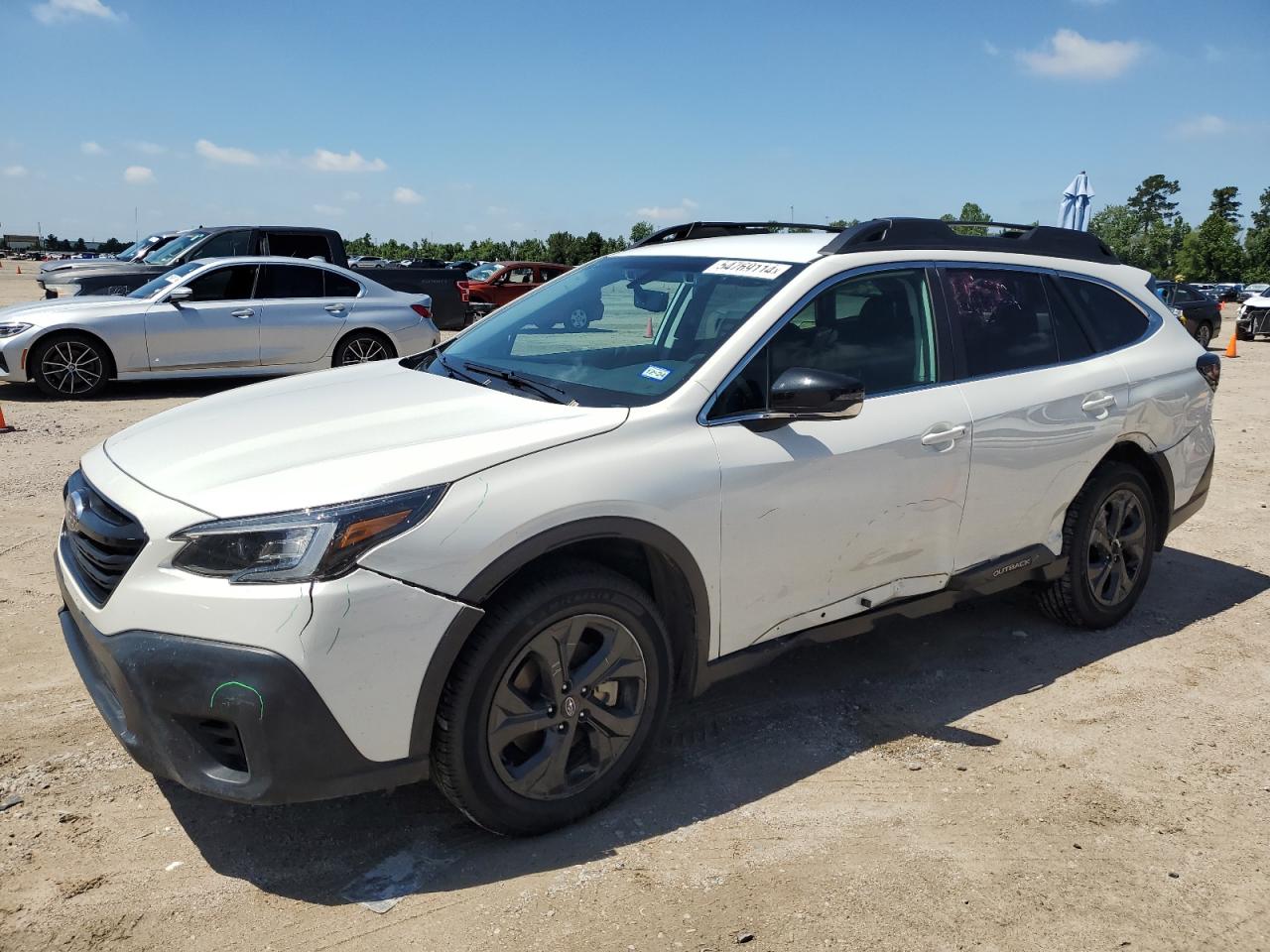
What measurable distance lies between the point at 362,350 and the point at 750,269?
945 centimetres

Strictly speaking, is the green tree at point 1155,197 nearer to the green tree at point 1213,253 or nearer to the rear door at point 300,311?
the green tree at point 1213,253

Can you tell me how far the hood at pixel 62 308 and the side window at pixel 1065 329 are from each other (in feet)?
32.5

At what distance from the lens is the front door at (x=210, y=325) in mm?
11281

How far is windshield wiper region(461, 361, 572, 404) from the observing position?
3.37m

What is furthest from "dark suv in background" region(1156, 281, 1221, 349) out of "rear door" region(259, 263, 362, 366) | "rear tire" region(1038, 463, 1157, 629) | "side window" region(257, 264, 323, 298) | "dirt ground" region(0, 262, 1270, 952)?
"dirt ground" region(0, 262, 1270, 952)

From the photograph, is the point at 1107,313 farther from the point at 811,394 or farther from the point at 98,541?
the point at 98,541

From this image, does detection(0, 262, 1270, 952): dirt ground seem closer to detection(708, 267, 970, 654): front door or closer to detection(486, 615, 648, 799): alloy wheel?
detection(486, 615, 648, 799): alloy wheel

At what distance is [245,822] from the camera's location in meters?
3.19

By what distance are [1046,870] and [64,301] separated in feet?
38.2

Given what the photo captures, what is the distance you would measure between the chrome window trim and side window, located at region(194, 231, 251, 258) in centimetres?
1324

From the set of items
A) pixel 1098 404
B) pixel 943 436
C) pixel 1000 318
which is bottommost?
pixel 943 436

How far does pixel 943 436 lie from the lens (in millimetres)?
3850

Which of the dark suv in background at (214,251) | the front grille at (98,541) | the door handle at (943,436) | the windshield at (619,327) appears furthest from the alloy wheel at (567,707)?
the dark suv in background at (214,251)

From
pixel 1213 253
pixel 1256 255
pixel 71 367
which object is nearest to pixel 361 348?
pixel 71 367
